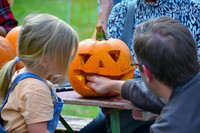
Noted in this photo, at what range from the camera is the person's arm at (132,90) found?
218 cm

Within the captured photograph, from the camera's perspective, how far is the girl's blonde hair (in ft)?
6.56

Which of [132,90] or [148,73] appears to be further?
[132,90]

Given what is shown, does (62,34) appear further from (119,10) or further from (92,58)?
(119,10)

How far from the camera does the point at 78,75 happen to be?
2.53m

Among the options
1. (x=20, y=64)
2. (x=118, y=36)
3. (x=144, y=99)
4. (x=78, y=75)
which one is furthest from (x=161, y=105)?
(x=20, y=64)

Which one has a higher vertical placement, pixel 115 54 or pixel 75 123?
pixel 115 54

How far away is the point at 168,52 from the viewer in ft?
5.22

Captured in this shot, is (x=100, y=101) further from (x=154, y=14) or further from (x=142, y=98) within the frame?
(x=154, y=14)

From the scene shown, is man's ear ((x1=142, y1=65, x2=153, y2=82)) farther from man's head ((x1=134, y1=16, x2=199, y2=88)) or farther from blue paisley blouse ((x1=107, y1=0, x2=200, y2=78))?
blue paisley blouse ((x1=107, y1=0, x2=200, y2=78))

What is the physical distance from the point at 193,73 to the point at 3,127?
1.16 meters

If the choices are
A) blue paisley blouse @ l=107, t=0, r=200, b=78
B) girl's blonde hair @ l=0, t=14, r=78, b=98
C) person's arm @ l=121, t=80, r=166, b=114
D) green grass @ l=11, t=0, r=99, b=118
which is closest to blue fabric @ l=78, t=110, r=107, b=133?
blue paisley blouse @ l=107, t=0, r=200, b=78

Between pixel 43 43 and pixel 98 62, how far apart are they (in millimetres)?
569

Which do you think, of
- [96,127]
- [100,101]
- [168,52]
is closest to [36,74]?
[100,101]

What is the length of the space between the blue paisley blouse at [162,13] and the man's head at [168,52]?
1.21 m
